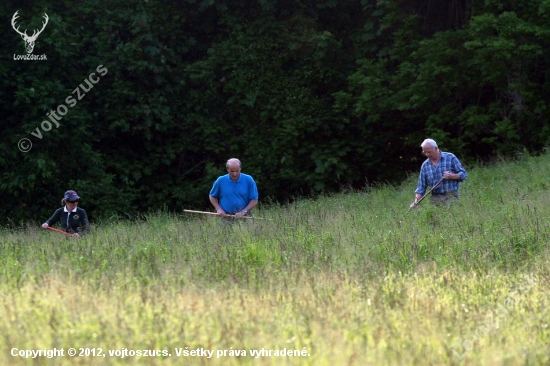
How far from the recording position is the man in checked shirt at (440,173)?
1305cm

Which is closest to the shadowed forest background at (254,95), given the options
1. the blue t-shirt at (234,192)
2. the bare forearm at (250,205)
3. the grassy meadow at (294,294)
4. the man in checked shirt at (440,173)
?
the man in checked shirt at (440,173)

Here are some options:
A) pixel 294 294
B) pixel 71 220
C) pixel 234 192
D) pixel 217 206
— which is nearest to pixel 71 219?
pixel 71 220

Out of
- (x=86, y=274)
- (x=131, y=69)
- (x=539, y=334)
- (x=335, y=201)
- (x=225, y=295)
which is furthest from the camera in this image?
(x=131, y=69)

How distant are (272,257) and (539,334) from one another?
362 centimetres

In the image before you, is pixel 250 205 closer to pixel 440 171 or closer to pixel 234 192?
pixel 234 192

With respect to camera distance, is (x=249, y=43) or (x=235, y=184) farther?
(x=249, y=43)

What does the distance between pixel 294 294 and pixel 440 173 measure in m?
6.19

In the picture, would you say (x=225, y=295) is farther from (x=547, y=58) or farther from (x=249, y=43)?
(x=249, y=43)

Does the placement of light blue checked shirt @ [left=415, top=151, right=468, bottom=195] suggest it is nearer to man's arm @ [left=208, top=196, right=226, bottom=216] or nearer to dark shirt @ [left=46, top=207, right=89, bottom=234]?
man's arm @ [left=208, top=196, right=226, bottom=216]

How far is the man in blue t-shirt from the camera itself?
13586mm

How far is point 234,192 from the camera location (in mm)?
13602

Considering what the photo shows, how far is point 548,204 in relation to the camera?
12859mm

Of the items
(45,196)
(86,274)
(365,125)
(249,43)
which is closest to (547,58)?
(365,125)

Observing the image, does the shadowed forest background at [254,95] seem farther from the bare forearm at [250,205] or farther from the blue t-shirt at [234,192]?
the bare forearm at [250,205]
